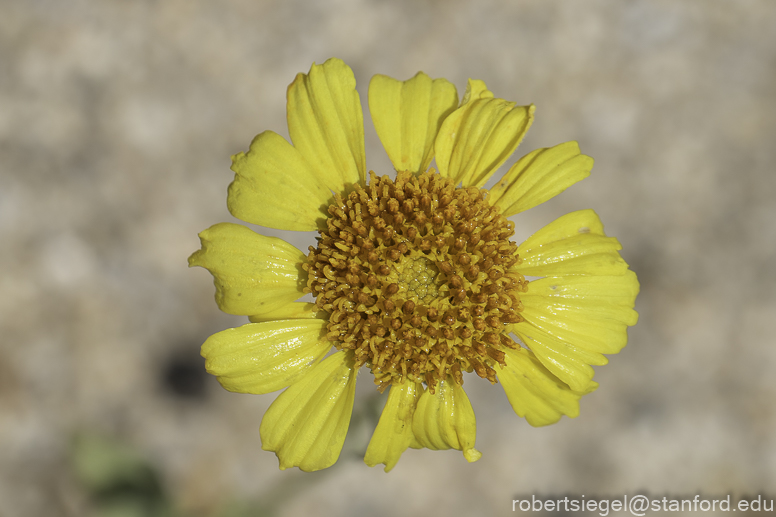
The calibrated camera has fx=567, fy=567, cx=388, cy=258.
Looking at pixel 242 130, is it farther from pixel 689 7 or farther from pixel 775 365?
pixel 775 365

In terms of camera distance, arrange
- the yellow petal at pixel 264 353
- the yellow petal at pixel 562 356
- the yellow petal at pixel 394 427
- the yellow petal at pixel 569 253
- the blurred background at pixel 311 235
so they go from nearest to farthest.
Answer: the yellow petal at pixel 264 353 → the yellow petal at pixel 394 427 → the yellow petal at pixel 562 356 → the yellow petal at pixel 569 253 → the blurred background at pixel 311 235

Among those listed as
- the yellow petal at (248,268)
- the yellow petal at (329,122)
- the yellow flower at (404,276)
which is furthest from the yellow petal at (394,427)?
the yellow petal at (329,122)

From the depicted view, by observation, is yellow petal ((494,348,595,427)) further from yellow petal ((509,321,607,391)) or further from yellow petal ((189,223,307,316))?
yellow petal ((189,223,307,316))

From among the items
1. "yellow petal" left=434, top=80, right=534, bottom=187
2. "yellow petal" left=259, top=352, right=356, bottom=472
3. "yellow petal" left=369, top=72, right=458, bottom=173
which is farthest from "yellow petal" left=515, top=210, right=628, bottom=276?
"yellow petal" left=259, top=352, right=356, bottom=472

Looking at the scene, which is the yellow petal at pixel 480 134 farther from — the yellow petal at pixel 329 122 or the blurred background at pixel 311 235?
the blurred background at pixel 311 235

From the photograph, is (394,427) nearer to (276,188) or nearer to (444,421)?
(444,421)

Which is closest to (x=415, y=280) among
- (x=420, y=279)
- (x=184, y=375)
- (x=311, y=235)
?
(x=420, y=279)

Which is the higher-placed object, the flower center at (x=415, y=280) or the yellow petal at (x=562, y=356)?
the flower center at (x=415, y=280)

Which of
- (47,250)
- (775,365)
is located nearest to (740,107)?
A: (775,365)
